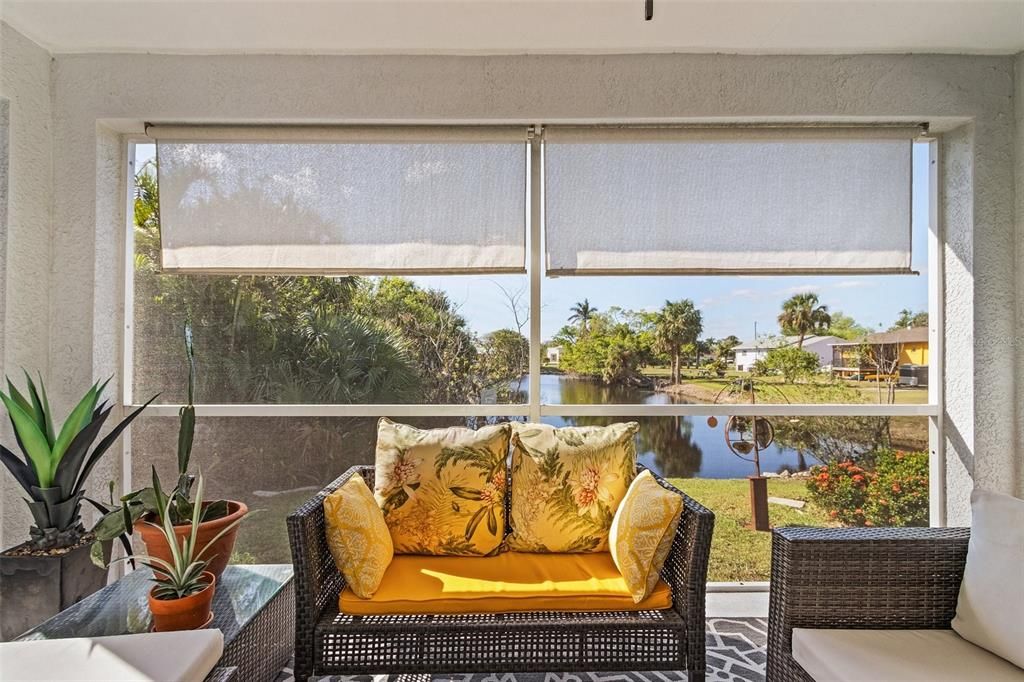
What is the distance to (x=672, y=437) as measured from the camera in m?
2.58

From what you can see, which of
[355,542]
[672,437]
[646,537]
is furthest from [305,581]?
[672,437]

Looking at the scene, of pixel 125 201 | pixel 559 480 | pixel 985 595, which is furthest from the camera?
pixel 125 201

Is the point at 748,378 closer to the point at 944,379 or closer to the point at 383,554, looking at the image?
the point at 944,379

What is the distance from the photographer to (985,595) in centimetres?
137

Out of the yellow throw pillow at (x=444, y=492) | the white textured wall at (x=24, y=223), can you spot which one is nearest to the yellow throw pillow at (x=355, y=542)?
the yellow throw pillow at (x=444, y=492)

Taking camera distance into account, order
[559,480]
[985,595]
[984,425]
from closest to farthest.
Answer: [985,595], [559,480], [984,425]

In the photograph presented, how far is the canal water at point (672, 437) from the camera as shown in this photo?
257cm

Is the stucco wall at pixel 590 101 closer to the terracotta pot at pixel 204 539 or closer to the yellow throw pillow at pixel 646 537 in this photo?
the terracotta pot at pixel 204 539

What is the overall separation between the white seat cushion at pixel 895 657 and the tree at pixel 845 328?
4.81 ft

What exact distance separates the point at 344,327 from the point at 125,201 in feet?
4.08

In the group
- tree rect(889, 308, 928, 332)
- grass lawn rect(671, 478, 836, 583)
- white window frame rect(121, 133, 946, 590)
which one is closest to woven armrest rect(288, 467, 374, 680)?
white window frame rect(121, 133, 946, 590)

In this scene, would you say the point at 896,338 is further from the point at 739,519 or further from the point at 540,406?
the point at 540,406

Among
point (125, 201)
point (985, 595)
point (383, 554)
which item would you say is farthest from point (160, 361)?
point (985, 595)

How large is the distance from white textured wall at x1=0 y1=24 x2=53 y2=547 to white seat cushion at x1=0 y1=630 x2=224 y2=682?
1369 mm
